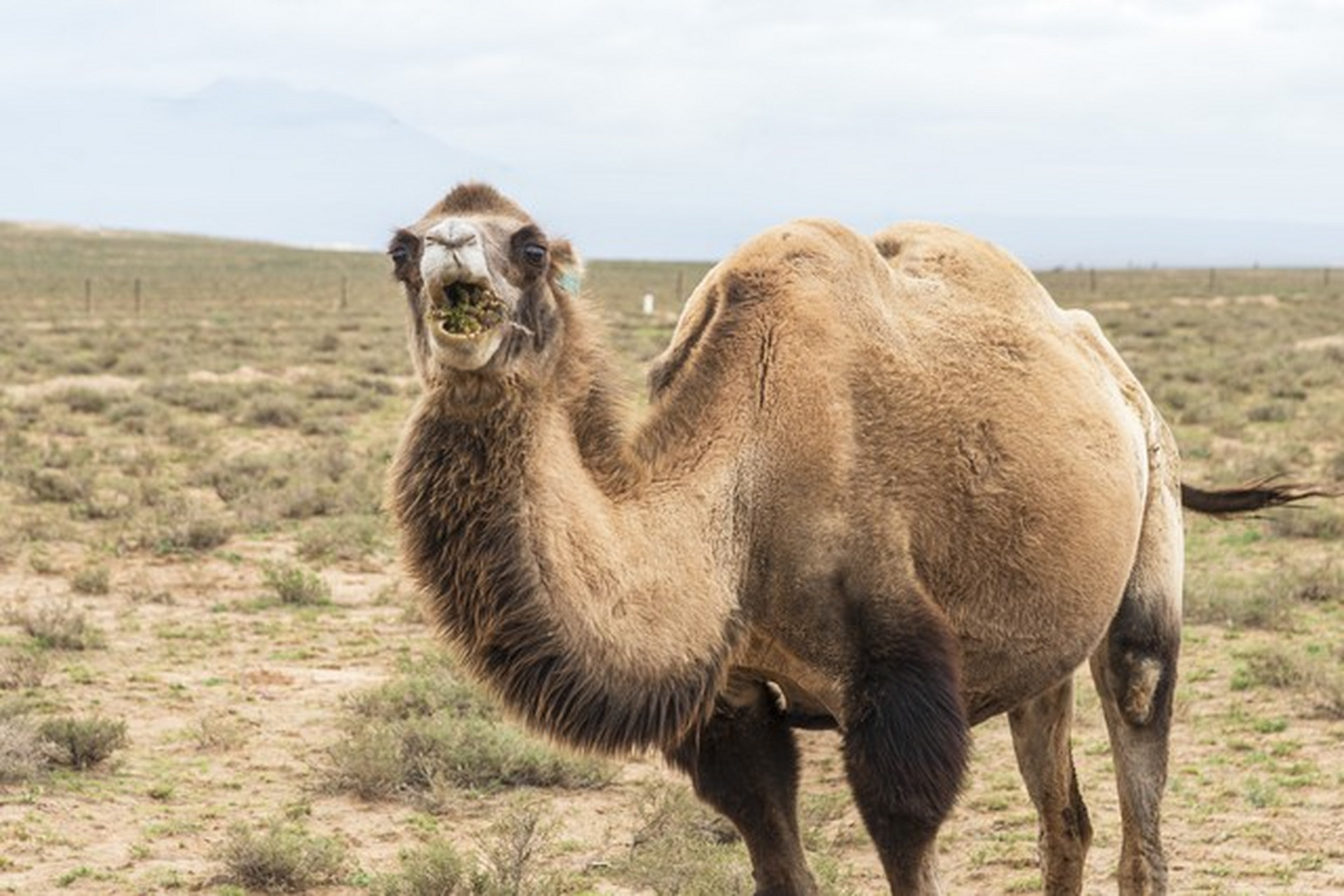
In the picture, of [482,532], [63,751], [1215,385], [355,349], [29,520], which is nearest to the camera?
[482,532]

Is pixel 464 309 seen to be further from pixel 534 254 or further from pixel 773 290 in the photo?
pixel 773 290

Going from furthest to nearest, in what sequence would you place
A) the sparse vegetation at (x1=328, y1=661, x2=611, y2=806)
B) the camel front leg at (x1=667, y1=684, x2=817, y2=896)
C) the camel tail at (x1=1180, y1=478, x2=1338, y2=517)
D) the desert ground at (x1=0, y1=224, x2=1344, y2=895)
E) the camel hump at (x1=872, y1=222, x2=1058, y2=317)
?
1. the sparse vegetation at (x1=328, y1=661, x2=611, y2=806)
2. the camel tail at (x1=1180, y1=478, x2=1338, y2=517)
3. the desert ground at (x1=0, y1=224, x2=1344, y2=895)
4. the camel hump at (x1=872, y1=222, x2=1058, y2=317)
5. the camel front leg at (x1=667, y1=684, x2=817, y2=896)

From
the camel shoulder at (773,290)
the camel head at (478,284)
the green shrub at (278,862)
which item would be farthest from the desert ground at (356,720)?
the camel head at (478,284)

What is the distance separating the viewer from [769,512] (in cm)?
455

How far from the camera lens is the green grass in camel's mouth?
395 cm

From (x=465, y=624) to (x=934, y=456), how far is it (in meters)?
1.52

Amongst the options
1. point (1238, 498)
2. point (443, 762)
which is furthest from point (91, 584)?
point (1238, 498)

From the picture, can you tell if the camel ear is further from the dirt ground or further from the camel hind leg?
the camel hind leg

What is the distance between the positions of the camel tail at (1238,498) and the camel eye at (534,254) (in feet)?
13.0

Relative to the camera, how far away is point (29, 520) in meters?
14.5

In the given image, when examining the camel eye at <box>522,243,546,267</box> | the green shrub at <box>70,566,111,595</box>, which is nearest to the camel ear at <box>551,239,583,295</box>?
the camel eye at <box>522,243,546,267</box>

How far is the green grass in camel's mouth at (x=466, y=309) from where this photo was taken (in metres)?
3.95

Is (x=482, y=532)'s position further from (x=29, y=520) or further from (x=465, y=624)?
(x=29, y=520)

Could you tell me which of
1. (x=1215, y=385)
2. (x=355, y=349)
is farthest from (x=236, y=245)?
(x=1215, y=385)
